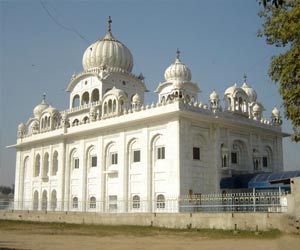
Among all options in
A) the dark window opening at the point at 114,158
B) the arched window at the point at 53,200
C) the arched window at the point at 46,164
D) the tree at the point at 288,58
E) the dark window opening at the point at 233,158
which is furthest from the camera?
the arched window at the point at 46,164

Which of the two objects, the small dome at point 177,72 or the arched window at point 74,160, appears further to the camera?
the small dome at point 177,72

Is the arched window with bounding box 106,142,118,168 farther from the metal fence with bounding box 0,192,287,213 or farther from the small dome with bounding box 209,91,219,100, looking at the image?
the small dome with bounding box 209,91,219,100

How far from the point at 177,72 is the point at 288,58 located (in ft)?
68.8

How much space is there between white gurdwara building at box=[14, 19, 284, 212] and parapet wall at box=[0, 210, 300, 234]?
216 centimetres

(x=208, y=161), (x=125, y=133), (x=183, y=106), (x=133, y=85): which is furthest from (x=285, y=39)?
(x=133, y=85)

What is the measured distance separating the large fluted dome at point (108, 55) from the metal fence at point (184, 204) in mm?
12419

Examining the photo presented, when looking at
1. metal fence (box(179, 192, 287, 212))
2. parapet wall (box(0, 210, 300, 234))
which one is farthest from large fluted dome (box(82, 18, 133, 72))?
metal fence (box(179, 192, 287, 212))

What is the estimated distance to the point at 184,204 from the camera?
2420 cm

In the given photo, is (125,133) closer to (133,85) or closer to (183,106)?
(183,106)

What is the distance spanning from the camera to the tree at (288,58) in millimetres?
13594

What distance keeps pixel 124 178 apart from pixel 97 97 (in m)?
11.3

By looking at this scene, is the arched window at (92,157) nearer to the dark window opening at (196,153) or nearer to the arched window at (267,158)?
the dark window opening at (196,153)

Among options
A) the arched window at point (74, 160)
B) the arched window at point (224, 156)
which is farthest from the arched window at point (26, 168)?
the arched window at point (224, 156)

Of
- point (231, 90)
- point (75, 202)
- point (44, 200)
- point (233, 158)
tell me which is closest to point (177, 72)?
point (231, 90)
